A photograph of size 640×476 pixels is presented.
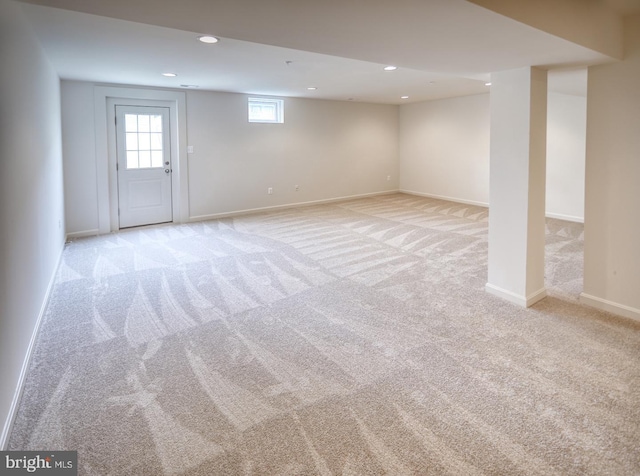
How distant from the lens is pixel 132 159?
6434 mm

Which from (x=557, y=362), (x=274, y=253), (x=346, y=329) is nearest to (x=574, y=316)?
(x=557, y=362)

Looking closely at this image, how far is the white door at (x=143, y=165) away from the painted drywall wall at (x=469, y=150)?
5743mm

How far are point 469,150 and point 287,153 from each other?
153 inches

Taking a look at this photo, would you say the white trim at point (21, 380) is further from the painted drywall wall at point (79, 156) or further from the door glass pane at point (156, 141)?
the door glass pane at point (156, 141)

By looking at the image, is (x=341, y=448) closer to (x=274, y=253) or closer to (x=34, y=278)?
(x=34, y=278)

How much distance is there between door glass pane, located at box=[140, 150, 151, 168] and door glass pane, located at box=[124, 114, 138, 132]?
38cm

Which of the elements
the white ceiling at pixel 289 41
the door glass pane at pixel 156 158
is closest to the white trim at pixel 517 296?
the white ceiling at pixel 289 41

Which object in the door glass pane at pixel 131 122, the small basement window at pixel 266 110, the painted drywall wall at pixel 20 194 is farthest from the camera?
the small basement window at pixel 266 110

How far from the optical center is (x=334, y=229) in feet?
20.5

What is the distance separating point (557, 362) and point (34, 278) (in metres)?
3.77

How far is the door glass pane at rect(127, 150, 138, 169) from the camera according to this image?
21.0 feet

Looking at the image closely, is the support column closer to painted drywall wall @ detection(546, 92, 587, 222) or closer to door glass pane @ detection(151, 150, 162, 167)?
painted drywall wall @ detection(546, 92, 587, 222)

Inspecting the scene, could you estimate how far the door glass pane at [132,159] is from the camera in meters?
6.39

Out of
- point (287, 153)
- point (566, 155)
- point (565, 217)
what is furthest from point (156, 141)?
point (565, 217)
